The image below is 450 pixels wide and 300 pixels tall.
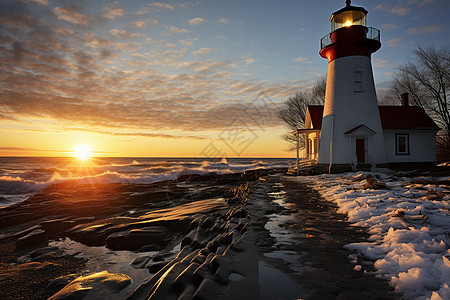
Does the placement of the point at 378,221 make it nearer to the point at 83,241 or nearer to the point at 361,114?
the point at 83,241

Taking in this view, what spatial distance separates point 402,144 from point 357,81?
8.11 m

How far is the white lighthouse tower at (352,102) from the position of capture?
58.0ft

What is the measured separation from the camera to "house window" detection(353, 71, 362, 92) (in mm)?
17797

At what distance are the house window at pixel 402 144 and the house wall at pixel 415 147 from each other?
0.19 meters

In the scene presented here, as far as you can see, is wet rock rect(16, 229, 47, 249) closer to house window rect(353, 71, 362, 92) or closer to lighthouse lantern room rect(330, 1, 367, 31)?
house window rect(353, 71, 362, 92)

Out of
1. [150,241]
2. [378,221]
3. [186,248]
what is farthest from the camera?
[150,241]

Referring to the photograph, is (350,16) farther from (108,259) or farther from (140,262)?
(108,259)

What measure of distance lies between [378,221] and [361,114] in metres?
15.4

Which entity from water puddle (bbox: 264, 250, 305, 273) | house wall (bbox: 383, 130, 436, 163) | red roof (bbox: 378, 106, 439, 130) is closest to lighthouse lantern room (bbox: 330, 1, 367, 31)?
red roof (bbox: 378, 106, 439, 130)

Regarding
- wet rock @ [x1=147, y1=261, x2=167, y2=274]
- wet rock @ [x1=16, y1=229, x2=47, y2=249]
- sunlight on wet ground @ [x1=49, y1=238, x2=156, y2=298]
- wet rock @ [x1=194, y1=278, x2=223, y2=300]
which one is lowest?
wet rock @ [x1=16, y1=229, x2=47, y2=249]

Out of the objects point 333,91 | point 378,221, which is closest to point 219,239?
point 378,221

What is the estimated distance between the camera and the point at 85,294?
3.00 m

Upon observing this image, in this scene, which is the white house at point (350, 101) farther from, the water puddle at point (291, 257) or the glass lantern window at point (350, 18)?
the water puddle at point (291, 257)

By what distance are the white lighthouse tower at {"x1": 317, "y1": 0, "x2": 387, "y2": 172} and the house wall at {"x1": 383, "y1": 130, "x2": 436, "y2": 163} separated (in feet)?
12.2
